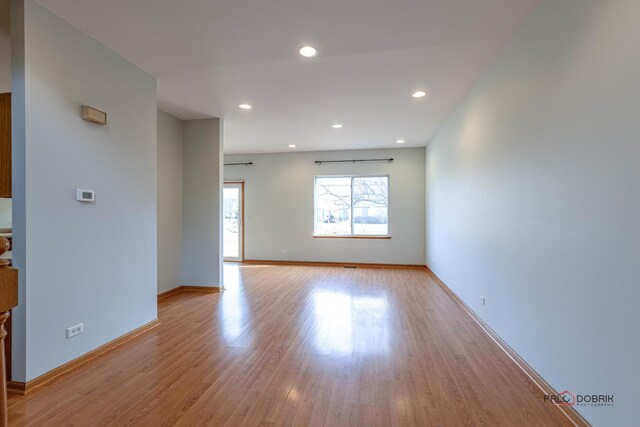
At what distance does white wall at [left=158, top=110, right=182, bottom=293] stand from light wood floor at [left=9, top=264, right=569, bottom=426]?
97 centimetres

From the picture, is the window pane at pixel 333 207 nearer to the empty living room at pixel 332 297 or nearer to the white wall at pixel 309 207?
the white wall at pixel 309 207

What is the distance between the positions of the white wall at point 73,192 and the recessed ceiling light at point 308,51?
169 cm

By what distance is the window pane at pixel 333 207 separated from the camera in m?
7.05

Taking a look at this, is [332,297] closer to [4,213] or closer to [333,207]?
[333,207]

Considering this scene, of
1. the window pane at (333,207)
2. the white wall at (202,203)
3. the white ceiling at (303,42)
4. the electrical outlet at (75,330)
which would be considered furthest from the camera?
the window pane at (333,207)

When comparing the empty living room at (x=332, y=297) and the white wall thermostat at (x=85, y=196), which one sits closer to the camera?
the empty living room at (x=332, y=297)

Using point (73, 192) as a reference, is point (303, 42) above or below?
above

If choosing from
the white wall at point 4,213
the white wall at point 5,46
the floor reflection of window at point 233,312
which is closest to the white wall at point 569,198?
the floor reflection of window at point 233,312

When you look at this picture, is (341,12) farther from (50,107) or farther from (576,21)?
(50,107)

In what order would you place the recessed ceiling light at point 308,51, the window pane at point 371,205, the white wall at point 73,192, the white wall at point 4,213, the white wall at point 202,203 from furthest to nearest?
1. the window pane at point 371,205
2. the white wall at point 202,203
3. the white wall at point 4,213
4. the recessed ceiling light at point 308,51
5. the white wall at point 73,192

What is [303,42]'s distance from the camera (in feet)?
8.32

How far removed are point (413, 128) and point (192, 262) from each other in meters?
4.24

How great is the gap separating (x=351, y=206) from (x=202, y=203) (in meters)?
3.50

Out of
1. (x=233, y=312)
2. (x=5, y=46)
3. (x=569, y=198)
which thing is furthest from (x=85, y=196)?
(x=569, y=198)
